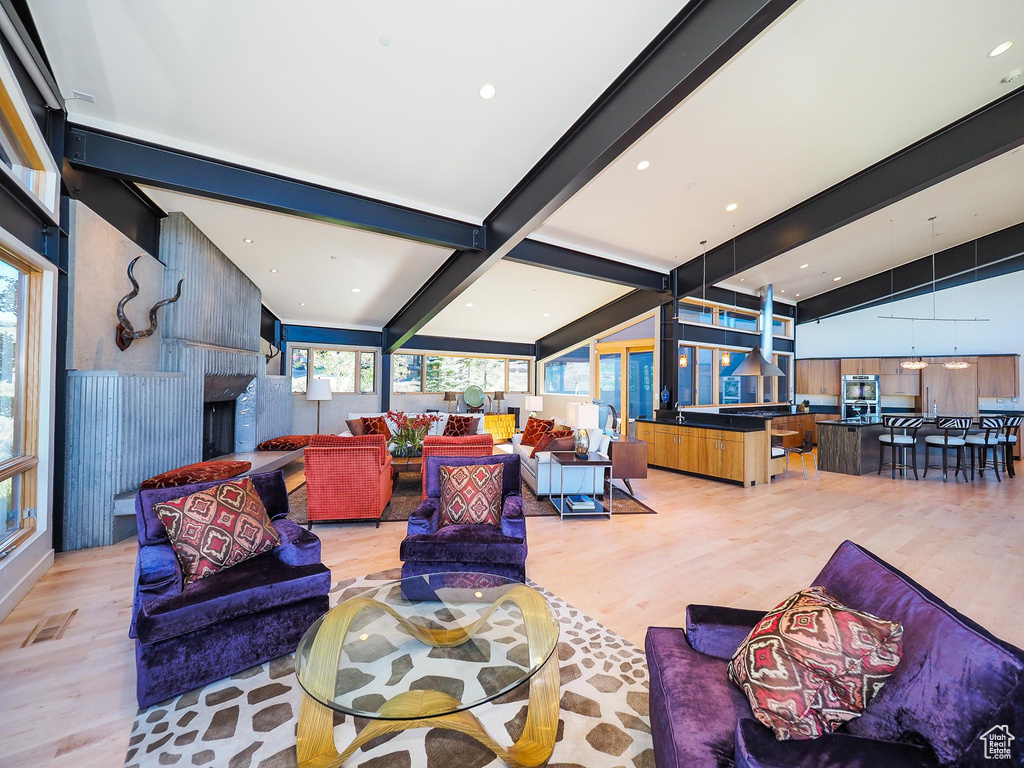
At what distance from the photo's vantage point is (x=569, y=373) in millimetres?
10586

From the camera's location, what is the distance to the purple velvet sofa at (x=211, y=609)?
1.77 metres

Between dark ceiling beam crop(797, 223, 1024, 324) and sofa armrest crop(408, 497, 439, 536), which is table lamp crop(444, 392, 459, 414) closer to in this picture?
sofa armrest crop(408, 497, 439, 536)

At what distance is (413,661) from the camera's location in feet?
5.73

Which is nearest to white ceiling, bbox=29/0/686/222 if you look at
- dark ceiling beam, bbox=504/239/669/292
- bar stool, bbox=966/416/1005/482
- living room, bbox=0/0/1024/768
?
living room, bbox=0/0/1024/768

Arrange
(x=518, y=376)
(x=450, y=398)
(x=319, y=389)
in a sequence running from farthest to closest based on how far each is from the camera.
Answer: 1. (x=518, y=376)
2. (x=450, y=398)
3. (x=319, y=389)

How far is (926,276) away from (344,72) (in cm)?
1020

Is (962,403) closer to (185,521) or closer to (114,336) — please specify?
(185,521)

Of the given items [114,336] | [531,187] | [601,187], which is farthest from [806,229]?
[114,336]

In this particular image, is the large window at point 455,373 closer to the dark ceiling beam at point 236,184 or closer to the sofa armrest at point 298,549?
the dark ceiling beam at point 236,184

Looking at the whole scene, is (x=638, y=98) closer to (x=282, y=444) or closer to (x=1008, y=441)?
(x=282, y=444)

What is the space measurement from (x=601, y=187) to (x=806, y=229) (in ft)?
9.02

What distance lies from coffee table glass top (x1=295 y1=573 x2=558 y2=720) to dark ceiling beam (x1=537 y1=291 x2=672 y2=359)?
625cm

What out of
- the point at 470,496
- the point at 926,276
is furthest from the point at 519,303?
the point at 926,276

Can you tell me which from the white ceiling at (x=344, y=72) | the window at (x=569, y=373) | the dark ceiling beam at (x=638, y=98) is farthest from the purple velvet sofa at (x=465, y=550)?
the window at (x=569, y=373)
